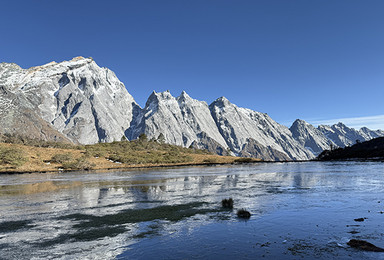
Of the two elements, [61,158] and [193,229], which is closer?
[193,229]

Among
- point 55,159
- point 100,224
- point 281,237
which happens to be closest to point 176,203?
point 100,224

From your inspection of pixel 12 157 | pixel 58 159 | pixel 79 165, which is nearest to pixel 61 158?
pixel 58 159

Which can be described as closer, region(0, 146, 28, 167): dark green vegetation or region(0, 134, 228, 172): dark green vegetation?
region(0, 146, 28, 167): dark green vegetation

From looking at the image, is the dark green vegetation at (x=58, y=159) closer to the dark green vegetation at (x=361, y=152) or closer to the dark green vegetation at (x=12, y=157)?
the dark green vegetation at (x=12, y=157)

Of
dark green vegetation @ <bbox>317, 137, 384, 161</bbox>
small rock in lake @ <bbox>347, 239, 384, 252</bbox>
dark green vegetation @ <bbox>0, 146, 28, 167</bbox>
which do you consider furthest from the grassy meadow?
dark green vegetation @ <bbox>317, 137, 384, 161</bbox>

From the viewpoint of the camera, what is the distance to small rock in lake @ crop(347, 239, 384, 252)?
32.6 feet

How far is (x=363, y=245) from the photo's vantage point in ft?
33.8

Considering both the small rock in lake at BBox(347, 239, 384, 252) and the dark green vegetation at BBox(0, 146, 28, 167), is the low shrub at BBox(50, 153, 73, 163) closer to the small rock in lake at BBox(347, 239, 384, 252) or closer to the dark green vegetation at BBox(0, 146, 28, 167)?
the dark green vegetation at BBox(0, 146, 28, 167)

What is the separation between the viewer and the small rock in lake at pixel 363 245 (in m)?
9.94

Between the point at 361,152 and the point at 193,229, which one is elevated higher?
the point at 361,152

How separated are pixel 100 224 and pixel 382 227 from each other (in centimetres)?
1510

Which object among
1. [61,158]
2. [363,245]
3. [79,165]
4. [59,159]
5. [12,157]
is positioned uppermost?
[12,157]

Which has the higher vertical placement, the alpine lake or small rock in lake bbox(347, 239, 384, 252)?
small rock in lake bbox(347, 239, 384, 252)

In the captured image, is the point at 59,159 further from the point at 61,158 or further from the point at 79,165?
the point at 79,165
